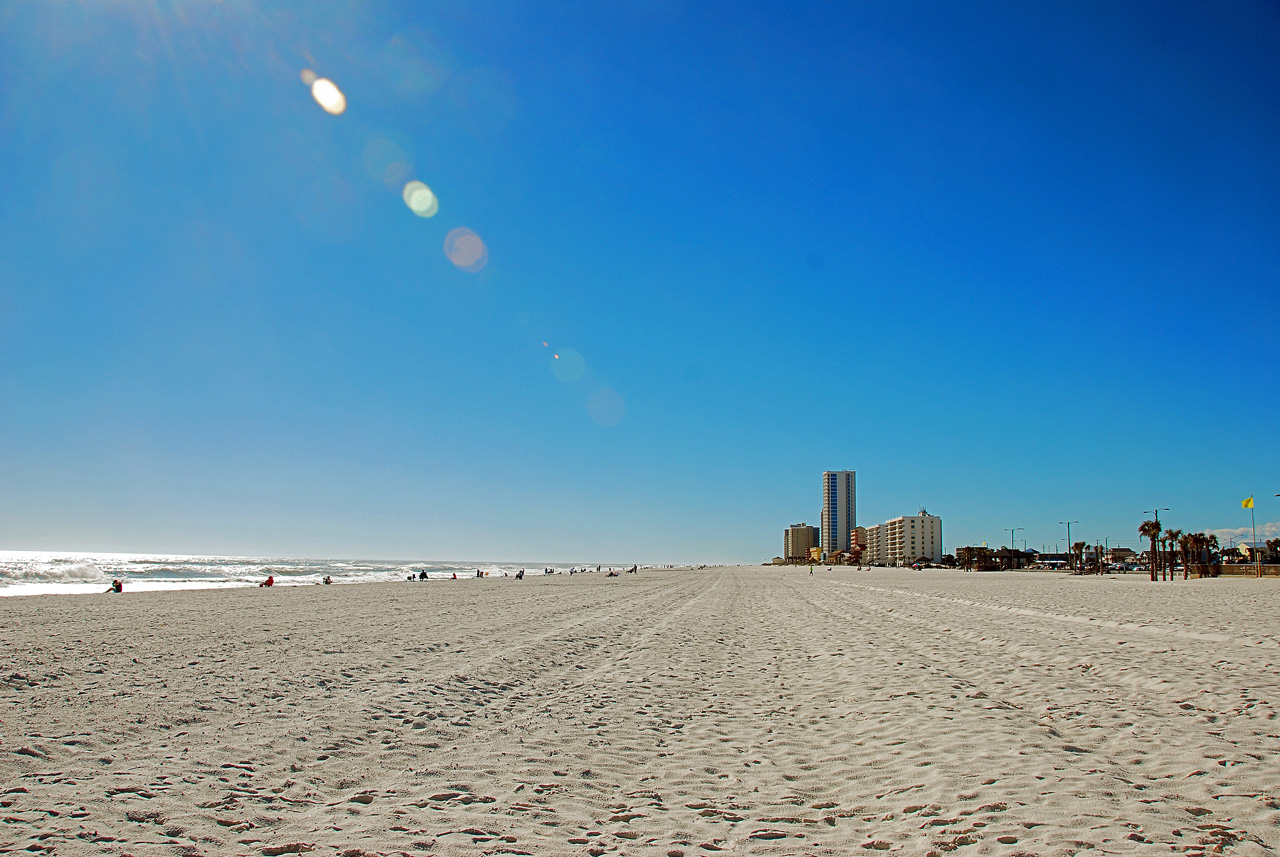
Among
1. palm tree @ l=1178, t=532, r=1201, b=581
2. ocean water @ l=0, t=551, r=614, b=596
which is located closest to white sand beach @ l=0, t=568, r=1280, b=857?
ocean water @ l=0, t=551, r=614, b=596

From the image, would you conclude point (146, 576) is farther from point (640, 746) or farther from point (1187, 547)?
point (1187, 547)

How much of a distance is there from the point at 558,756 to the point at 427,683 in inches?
164

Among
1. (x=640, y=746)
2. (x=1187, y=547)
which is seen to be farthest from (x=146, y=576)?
(x=1187, y=547)

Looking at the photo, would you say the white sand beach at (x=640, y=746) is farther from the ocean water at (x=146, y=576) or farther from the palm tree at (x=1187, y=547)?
the palm tree at (x=1187, y=547)

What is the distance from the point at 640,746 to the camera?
6.95 metres

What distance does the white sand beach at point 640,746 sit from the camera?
4730mm

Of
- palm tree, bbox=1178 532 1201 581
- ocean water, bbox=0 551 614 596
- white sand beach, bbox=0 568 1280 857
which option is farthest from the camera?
palm tree, bbox=1178 532 1201 581

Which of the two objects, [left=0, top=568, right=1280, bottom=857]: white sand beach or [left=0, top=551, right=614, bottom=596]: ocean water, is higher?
[left=0, top=568, right=1280, bottom=857]: white sand beach

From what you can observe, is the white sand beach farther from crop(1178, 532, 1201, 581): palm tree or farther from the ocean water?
crop(1178, 532, 1201, 581): palm tree

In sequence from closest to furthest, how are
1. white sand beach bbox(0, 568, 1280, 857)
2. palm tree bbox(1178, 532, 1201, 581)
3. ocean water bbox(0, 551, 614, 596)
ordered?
1. white sand beach bbox(0, 568, 1280, 857)
2. ocean water bbox(0, 551, 614, 596)
3. palm tree bbox(1178, 532, 1201, 581)

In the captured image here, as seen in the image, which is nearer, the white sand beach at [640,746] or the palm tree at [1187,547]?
the white sand beach at [640,746]

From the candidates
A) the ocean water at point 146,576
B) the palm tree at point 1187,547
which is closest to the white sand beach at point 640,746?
the ocean water at point 146,576

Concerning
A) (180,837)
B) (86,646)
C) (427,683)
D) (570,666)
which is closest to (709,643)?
(570,666)

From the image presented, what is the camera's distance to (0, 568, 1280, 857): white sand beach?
473cm
